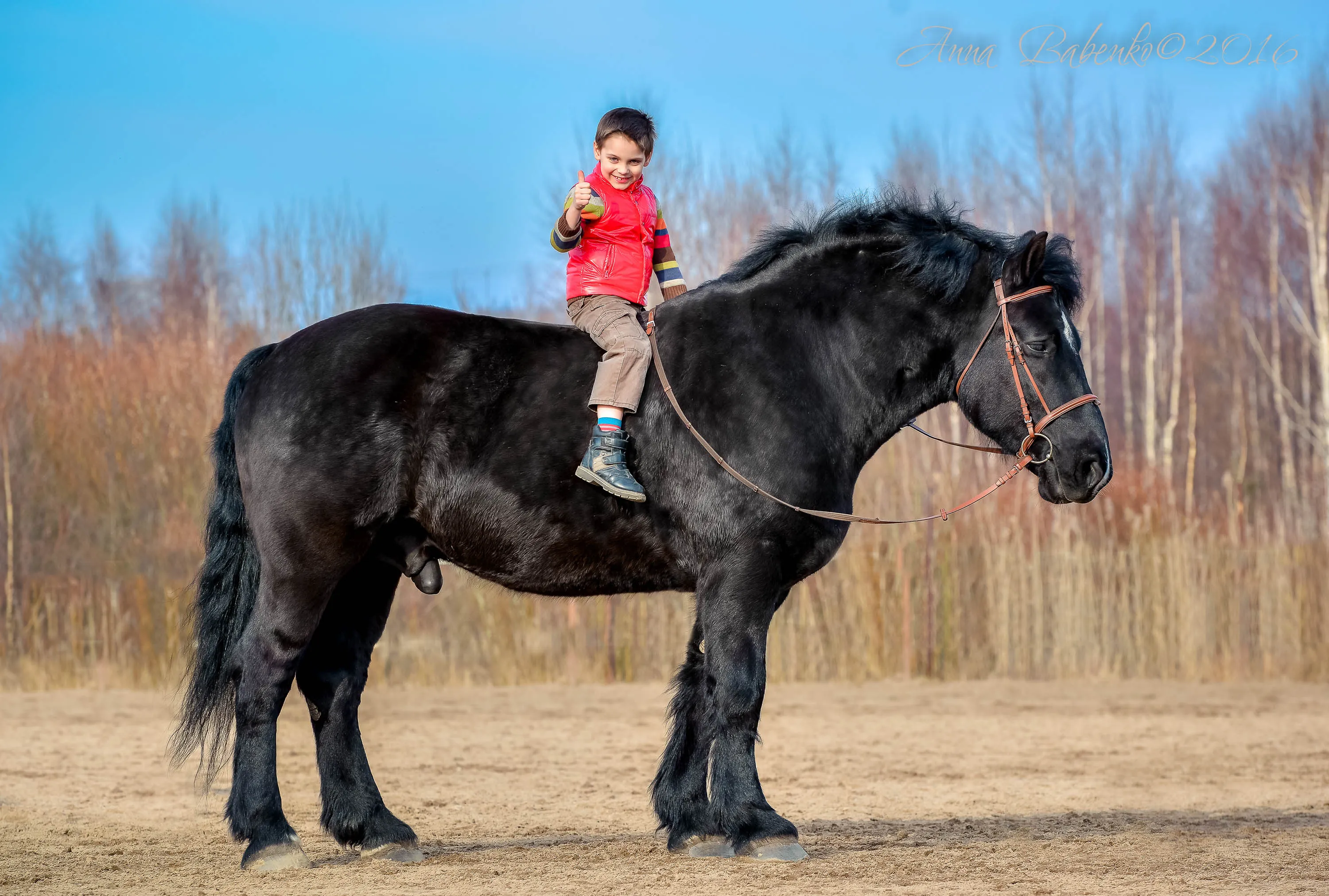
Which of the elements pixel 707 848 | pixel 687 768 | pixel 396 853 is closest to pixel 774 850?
pixel 707 848

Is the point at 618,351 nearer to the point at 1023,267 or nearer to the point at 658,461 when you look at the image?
the point at 658,461

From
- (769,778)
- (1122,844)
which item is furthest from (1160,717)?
(1122,844)

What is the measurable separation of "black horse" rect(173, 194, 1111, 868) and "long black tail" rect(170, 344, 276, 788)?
1 cm

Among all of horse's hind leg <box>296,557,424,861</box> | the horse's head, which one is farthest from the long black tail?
the horse's head

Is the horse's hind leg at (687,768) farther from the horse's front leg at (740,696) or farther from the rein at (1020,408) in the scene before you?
the rein at (1020,408)

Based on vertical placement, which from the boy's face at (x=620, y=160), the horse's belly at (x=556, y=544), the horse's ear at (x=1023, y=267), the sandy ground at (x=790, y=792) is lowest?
the sandy ground at (x=790, y=792)

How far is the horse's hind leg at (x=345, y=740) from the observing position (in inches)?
204

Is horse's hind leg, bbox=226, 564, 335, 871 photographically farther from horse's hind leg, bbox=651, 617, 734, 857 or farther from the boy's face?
the boy's face

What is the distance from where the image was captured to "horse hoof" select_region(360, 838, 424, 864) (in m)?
5.16

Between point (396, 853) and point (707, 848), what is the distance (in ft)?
3.94

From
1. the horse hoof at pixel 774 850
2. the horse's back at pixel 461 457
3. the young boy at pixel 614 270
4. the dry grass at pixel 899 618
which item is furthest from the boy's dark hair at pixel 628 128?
the dry grass at pixel 899 618

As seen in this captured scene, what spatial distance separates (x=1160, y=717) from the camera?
1060cm

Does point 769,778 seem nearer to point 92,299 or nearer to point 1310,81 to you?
point 1310,81

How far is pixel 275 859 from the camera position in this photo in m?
4.93
